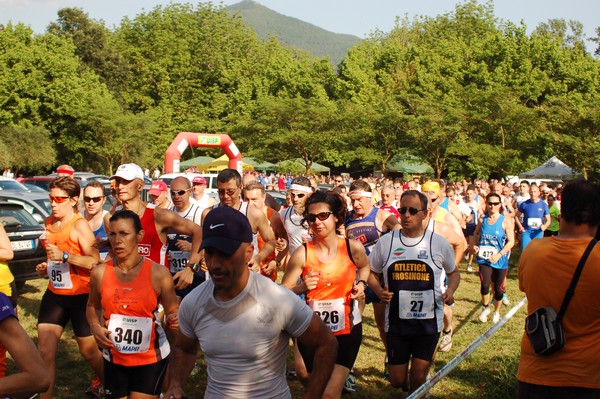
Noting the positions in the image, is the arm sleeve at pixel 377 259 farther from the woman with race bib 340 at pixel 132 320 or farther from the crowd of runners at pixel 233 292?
the woman with race bib 340 at pixel 132 320

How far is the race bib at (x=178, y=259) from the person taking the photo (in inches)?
286

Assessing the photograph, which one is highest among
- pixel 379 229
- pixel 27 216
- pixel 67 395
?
pixel 379 229

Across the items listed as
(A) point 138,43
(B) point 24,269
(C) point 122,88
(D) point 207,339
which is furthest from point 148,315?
(A) point 138,43

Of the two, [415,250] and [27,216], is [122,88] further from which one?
[415,250]

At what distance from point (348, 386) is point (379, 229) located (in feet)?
5.96

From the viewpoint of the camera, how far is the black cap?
3010mm

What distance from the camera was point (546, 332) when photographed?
381cm

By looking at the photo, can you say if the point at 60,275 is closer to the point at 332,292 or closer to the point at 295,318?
the point at 332,292

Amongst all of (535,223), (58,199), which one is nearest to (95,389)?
(58,199)

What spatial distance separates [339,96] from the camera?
58.5m

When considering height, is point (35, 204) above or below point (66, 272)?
below

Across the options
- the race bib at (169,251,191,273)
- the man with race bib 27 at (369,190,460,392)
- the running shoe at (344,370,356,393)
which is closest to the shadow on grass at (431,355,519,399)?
the running shoe at (344,370,356,393)

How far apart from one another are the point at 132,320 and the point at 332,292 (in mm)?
1607

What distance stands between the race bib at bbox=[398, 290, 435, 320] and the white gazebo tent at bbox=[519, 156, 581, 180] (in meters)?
27.6
